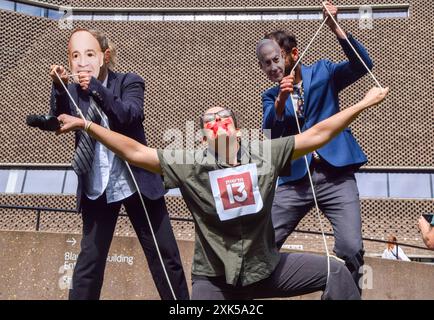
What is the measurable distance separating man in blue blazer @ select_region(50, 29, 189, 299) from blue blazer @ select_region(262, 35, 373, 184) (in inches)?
35.4

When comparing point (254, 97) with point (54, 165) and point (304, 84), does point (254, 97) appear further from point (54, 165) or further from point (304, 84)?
point (304, 84)

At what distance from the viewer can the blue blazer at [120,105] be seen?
310cm

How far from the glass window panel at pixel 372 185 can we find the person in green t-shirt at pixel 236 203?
14.5 m

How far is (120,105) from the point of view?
3166 mm

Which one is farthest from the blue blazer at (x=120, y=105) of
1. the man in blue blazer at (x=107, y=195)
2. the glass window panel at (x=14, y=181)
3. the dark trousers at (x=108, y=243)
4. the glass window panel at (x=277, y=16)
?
the glass window panel at (x=277, y=16)

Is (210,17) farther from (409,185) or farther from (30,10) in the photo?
(409,185)

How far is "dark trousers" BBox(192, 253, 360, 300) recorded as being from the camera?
2.61 m

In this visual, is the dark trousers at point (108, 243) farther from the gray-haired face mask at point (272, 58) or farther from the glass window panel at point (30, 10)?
the glass window panel at point (30, 10)

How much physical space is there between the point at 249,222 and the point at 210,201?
23cm

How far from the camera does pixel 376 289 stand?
21.7ft

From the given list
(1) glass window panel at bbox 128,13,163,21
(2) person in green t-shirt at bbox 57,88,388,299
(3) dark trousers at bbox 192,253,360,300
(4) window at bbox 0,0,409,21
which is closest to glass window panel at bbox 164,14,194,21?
(4) window at bbox 0,0,409,21

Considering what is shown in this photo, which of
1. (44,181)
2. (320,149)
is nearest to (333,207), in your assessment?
(320,149)

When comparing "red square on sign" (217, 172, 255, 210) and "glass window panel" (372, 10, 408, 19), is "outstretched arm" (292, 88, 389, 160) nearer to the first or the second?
"red square on sign" (217, 172, 255, 210)
